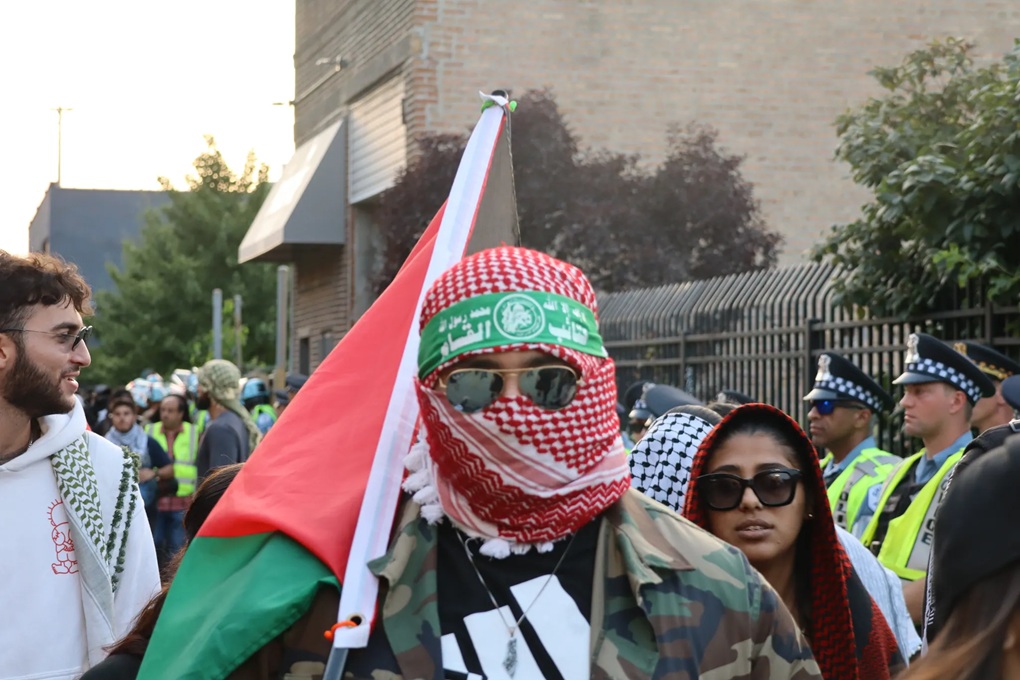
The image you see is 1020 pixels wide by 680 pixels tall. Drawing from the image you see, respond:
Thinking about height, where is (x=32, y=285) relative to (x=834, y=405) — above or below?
above

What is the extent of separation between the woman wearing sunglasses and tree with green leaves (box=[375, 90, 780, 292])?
14.8m

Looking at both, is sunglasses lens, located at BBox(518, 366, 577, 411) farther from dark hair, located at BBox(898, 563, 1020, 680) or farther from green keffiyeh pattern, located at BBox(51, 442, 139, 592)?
green keffiyeh pattern, located at BBox(51, 442, 139, 592)

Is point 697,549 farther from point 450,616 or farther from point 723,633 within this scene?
point 450,616

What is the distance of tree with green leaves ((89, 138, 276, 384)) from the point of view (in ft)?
151

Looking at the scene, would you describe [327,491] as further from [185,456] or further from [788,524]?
[185,456]

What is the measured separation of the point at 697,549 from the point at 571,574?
0.75ft

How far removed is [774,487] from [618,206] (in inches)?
604

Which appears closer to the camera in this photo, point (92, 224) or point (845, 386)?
point (845, 386)

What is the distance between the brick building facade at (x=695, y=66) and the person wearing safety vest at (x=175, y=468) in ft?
27.8

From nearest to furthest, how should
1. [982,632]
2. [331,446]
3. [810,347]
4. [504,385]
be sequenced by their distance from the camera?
[982,632]
[504,385]
[331,446]
[810,347]

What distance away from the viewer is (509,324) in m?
2.60

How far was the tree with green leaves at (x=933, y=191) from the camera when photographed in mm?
8914

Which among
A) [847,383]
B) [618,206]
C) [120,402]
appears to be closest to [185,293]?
[618,206]

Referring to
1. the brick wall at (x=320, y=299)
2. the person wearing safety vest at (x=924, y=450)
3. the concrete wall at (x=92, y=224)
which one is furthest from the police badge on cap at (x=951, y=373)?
the concrete wall at (x=92, y=224)
